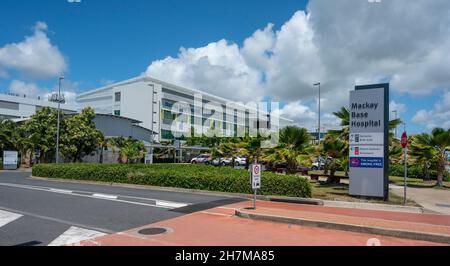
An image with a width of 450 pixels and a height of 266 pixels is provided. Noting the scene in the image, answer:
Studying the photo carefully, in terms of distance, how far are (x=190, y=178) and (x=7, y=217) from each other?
27.9ft

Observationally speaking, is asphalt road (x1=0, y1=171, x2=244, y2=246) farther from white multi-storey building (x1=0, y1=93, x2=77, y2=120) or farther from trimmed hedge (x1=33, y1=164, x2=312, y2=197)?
white multi-storey building (x1=0, y1=93, x2=77, y2=120)

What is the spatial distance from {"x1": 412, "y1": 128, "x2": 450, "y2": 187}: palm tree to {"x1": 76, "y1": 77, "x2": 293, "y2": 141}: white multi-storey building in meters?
38.8

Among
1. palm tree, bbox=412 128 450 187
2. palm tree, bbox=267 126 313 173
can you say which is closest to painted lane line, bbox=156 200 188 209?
palm tree, bbox=267 126 313 173

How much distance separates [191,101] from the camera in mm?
85750

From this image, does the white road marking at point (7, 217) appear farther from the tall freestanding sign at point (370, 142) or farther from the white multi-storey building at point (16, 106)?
the white multi-storey building at point (16, 106)

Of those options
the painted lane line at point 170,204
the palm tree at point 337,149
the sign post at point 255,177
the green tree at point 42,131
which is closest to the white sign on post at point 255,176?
the sign post at point 255,177

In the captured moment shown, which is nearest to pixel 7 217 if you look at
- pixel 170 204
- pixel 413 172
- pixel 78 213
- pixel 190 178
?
pixel 78 213

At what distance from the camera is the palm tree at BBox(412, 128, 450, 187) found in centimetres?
2100

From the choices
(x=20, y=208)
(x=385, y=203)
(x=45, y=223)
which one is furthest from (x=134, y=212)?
(x=385, y=203)

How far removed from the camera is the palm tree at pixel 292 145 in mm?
20922

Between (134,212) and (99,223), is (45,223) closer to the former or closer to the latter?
(99,223)

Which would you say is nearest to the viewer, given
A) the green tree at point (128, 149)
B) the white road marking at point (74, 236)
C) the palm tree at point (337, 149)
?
Answer: the white road marking at point (74, 236)

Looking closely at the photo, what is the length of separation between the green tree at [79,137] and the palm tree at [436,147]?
33125 mm

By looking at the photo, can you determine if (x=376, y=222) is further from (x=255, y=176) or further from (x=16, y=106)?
(x=16, y=106)
